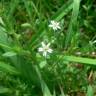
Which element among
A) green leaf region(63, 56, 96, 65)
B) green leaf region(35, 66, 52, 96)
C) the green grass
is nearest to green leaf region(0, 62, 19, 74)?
the green grass

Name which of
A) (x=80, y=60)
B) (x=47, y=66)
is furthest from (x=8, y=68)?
(x=80, y=60)

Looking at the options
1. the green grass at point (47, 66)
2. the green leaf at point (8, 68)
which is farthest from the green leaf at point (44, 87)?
the green leaf at point (8, 68)

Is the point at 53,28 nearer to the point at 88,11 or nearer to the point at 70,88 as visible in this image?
the point at 70,88

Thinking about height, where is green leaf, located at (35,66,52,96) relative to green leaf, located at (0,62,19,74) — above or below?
below

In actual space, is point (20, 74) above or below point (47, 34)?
below

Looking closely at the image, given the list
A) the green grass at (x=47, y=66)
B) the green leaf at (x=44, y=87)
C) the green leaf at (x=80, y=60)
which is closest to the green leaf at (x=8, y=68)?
the green grass at (x=47, y=66)

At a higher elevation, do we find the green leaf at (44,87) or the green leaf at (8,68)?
the green leaf at (8,68)

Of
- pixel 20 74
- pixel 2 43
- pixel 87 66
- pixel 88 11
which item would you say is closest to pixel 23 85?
pixel 20 74

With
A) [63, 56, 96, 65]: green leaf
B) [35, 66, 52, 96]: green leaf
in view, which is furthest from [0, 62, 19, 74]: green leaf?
[63, 56, 96, 65]: green leaf

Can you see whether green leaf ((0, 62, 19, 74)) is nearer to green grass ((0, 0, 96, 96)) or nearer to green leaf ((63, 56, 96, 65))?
green grass ((0, 0, 96, 96))

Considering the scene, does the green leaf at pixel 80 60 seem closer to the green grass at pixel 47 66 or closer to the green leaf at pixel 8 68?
the green grass at pixel 47 66

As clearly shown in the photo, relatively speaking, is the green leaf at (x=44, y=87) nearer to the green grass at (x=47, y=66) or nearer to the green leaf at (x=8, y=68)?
the green grass at (x=47, y=66)
